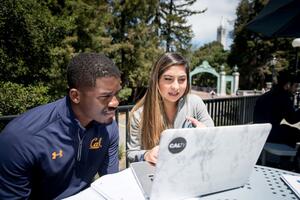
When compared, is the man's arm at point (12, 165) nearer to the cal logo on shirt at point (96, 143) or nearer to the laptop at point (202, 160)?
the cal logo on shirt at point (96, 143)

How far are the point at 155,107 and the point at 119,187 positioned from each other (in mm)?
961

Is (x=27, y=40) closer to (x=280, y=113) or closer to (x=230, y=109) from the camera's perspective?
(x=230, y=109)

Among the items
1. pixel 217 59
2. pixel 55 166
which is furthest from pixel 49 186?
pixel 217 59

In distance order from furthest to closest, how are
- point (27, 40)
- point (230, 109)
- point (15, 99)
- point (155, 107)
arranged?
point (27, 40) → point (15, 99) → point (230, 109) → point (155, 107)

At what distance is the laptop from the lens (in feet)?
3.26

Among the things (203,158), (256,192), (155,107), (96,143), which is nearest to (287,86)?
(155,107)

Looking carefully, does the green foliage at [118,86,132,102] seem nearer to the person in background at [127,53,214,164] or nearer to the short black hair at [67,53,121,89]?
the person in background at [127,53,214,164]

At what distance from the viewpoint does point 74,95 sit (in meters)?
1.45

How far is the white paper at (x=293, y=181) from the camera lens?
4.21ft

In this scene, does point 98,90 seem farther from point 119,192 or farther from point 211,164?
point 211,164

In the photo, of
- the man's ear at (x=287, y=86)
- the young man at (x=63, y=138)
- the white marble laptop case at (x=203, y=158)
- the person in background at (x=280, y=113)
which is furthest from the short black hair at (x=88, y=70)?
the man's ear at (x=287, y=86)

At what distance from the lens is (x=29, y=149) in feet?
4.23

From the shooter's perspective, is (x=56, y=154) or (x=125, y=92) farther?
(x=125, y=92)

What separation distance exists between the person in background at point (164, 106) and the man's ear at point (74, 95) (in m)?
0.68
